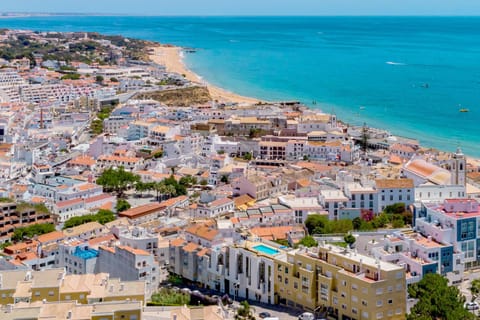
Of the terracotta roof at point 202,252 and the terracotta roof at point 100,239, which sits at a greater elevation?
the terracotta roof at point 202,252

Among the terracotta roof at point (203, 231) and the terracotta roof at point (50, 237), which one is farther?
the terracotta roof at point (50, 237)

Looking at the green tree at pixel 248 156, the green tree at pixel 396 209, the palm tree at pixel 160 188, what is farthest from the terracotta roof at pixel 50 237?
the green tree at pixel 248 156

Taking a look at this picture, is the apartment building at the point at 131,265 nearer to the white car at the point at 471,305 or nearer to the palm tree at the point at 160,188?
the white car at the point at 471,305

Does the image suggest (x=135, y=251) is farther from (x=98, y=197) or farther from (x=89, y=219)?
(x=98, y=197)

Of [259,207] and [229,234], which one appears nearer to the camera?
[229,234]

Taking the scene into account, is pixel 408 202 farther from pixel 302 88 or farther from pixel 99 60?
pixel 99 60

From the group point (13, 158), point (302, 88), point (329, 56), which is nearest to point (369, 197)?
point (13, 158)

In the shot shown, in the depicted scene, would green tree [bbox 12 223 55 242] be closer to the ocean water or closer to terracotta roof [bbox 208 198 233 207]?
terracotta roof [bbox 208 198 233 207]
